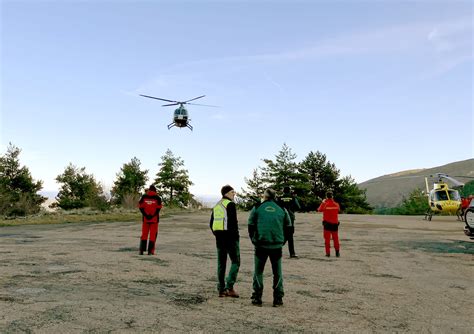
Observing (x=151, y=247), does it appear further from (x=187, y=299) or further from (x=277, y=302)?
(x=277, y=302)

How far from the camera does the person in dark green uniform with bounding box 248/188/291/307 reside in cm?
593

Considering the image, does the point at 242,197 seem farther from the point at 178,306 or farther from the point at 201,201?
the point at 178,306

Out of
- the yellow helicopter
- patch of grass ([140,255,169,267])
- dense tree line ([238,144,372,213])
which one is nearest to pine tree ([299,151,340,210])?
dense tree line ([238,144,372,213])

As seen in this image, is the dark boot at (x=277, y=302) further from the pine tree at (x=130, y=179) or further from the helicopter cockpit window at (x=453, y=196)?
the pine tree at (x=130, y=179)

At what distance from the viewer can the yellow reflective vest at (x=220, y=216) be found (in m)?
6.45

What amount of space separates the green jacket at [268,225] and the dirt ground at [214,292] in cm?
99

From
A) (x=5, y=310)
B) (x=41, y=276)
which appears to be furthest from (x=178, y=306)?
(x=41, y=276)

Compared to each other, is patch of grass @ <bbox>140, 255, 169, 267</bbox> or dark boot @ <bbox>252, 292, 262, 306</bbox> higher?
patch of grass @ <bbox>140, 255, 169, 267</bbox>

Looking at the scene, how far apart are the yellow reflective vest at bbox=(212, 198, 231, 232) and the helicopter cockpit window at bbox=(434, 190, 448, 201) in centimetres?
2152

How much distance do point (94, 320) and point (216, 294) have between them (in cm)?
221

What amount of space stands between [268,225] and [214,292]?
1.73 metres

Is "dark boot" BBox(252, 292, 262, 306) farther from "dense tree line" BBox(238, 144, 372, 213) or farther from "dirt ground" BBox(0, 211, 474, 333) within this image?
"dense tree line" BBox(238, 144, 372, 213)

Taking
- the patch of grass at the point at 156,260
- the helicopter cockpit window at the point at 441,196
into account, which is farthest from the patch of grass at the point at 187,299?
the helicopter cockpit window at the point at 441,196

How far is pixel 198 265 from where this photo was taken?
9.47 m
